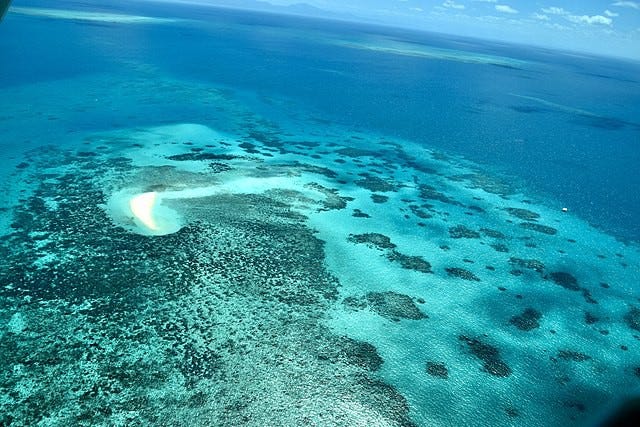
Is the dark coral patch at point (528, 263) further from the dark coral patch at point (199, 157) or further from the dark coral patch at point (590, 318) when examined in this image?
the dark coral patch at point (199, 157)

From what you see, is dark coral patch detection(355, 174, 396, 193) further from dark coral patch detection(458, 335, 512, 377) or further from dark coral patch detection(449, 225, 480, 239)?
dark coral patch detection(458, 335, 512, 377)

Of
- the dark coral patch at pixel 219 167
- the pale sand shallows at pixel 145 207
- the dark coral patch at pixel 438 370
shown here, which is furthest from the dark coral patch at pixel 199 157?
the dark coral patch at pixel 438 370

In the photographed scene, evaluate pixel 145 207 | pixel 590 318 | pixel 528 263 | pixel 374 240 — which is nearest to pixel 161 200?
pixel 145 207

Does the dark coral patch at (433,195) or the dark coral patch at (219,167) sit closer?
the dark coral patch at (433,195)

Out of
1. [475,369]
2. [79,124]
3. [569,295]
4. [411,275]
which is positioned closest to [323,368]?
[475,369]

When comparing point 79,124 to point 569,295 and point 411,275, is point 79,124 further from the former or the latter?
point 569,295

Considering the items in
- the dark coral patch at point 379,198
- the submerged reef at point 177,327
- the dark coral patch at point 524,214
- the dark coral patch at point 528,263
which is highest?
the dark coral patch at point 524,214
